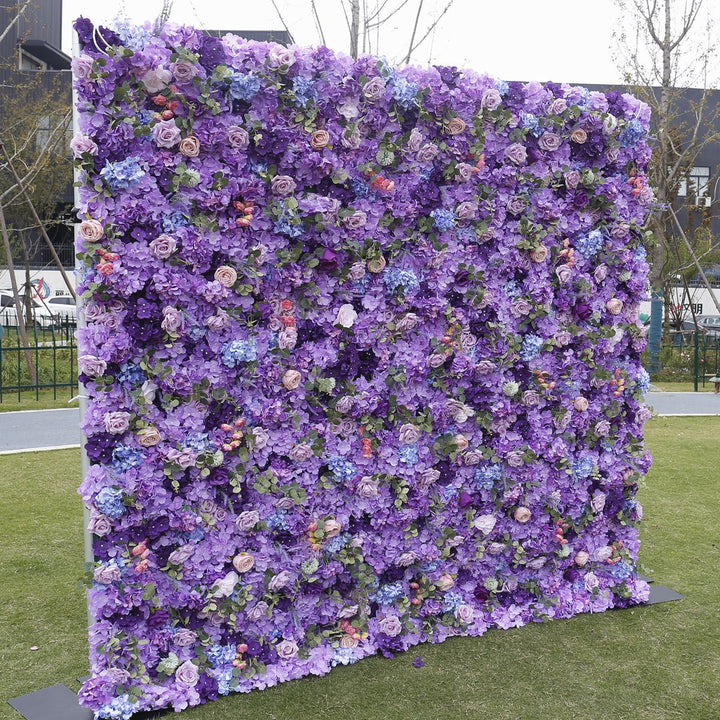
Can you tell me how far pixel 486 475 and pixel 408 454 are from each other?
0.53 metres

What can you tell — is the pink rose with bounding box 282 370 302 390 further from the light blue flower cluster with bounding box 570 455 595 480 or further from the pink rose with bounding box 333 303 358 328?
the light blue flower cluster with bounding box 570 455 595 480

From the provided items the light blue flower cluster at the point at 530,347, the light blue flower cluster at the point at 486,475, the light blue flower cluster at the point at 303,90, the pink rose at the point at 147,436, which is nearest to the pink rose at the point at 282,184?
the light blue flower cluster at the point at 303,90

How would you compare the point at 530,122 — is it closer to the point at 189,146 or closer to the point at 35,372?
the point at 189,146

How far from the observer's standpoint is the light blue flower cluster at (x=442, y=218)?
441 centimetres

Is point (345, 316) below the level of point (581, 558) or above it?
above

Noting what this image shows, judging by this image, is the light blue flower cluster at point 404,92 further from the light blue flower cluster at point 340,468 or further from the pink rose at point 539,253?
the light blue flower cluster at point 340,468

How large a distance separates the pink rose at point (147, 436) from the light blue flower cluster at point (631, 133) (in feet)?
10.5

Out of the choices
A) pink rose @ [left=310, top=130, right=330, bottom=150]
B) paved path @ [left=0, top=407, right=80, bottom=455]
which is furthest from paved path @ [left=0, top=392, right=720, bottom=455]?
pink rose @ [left=310, top=130, right=330, bottom=150]

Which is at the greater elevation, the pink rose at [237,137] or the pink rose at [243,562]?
the pink rose at [237,137]

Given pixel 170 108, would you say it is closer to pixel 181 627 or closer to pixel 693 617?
pixel 181 627

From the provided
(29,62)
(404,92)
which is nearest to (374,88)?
(404,92)

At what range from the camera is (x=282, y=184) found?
3961 mm

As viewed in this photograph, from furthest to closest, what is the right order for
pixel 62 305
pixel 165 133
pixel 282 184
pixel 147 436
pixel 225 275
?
pixel 62 305
pixel 282 184
pixel 225 275
pixel 147 436
pixel 165 133

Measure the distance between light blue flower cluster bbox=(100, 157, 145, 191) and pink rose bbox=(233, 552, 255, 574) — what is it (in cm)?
182
